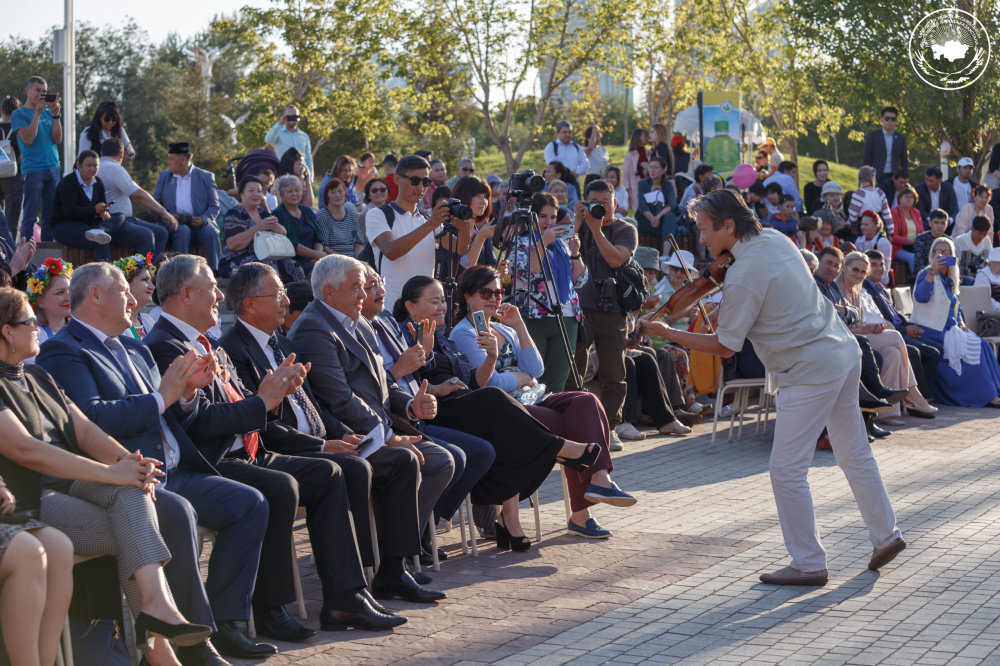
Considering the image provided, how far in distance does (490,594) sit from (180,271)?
85.8 inches

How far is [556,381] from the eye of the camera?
30.0 feet

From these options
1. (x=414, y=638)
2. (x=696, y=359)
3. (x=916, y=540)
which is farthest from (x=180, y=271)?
(x=696, y=359)

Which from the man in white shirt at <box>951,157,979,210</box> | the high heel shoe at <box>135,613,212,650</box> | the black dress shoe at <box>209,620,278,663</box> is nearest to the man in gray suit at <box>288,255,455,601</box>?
the black dress shoe at <box>209,620,278,663</box>

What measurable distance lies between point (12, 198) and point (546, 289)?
613cm

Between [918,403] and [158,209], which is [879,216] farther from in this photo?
[158,209]

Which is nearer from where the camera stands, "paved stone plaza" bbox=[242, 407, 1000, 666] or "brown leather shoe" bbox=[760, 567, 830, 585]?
"paved stone plaza" bbox=[242, 407, 1000, 666]

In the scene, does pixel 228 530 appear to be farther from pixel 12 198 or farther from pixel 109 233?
pixel 12 198

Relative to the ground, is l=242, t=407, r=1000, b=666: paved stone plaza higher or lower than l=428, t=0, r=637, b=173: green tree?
lower

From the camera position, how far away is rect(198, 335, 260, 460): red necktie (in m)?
5.17

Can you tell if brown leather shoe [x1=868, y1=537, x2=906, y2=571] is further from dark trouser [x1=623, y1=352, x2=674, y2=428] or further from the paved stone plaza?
dark trouser [x1=623, y1=352, x2=674, y2=428]

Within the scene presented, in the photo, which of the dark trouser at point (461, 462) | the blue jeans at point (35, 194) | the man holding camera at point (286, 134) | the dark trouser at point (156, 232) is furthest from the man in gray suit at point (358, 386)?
the man holding camera at point (286, 134)

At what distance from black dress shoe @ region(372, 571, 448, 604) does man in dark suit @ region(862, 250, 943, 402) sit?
320 inches

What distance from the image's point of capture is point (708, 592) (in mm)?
5699

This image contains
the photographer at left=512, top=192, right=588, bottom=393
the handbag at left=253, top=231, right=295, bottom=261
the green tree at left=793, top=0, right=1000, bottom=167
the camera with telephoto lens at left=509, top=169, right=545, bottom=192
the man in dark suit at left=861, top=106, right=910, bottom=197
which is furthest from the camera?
the green tree at left=793, top=0, right=1000, bottom=167
